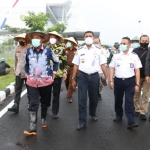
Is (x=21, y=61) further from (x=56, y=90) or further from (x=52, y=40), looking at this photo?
(x=56, y=90)

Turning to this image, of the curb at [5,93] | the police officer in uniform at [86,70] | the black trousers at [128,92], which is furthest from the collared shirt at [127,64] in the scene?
the curb at [5,93]

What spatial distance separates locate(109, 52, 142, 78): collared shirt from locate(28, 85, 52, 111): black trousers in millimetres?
1311

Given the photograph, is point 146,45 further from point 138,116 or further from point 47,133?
point 47,133

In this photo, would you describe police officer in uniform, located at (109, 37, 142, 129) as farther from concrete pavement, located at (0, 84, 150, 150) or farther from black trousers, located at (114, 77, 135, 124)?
concrete pavement, located at (0, 84, 150, 150)

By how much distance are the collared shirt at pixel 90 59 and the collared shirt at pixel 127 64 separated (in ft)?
1.02

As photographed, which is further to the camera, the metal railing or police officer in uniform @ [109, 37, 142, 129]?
the metal railing

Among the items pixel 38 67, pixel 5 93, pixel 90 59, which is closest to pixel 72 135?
pixel 38 67

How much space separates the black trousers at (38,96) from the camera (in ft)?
13.0

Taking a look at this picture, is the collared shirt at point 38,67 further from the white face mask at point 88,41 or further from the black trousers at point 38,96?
the white face mask at point 88,41

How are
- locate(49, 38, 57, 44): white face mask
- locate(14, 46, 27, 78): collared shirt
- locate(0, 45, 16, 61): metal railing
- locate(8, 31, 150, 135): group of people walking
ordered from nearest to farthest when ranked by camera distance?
locate(8, 31, 150, 135): group of people walking → locate(49, 38, 57, 44): white face mask → locate(14, 46, 27, 78): collared shirt → locate(0, 45, 16, 61): metal railing

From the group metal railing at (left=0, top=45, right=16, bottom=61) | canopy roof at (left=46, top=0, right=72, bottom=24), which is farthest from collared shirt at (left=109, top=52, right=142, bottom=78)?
canopy roof at (left=46, top=0, right=72, bottom=24)

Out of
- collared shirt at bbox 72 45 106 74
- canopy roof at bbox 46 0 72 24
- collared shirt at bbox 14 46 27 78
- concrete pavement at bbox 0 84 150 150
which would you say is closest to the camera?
concrete pavement at bbox 0 84 150 150

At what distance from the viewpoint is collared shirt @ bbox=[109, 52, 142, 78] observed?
432 cm

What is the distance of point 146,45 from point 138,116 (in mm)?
1428
